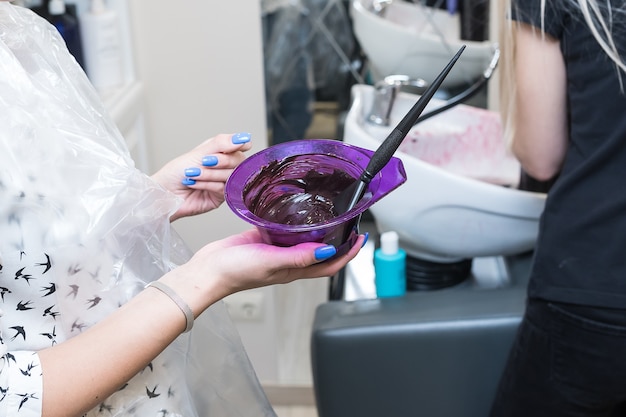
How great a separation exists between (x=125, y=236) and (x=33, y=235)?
0.12m

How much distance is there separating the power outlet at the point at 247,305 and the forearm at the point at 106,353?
127 centimetres

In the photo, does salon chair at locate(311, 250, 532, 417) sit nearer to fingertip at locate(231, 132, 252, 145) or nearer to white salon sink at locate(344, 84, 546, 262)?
white salon sink at locate(344, 84, 546, 262)

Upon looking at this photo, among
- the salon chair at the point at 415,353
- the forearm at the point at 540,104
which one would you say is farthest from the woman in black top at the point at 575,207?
the salon chair at the point at 415,353

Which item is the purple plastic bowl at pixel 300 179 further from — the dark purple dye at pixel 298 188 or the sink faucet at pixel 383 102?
the sink faucet at pixel 383 102

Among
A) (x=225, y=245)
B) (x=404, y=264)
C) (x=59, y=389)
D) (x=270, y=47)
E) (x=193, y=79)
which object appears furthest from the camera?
(x=270, y=47)

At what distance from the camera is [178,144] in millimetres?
1845

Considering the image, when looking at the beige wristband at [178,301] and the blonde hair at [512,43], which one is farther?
the blonde hair at [512,43]

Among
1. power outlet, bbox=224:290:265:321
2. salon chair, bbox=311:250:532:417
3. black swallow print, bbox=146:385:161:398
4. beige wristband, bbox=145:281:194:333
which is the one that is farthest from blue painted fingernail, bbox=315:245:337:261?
power outlet, bbox=224:290:265:321

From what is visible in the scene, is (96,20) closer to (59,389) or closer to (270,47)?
(270,47)

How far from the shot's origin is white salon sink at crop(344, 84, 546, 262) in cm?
132

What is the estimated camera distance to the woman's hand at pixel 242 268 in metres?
0.72

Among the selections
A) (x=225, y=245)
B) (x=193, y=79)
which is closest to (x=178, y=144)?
(x=193, y=79)

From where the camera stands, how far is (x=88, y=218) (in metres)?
0.76

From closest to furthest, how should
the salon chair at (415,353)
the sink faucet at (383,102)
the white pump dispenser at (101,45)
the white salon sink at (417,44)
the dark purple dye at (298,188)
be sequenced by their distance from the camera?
1. the dark purple dye at (298,188)
2. the salon chair at (415,353)
3. the white pump dispenser at (101,45)
4. the sink faucet at (383,102)
5. the white salon sink at (417,44)
